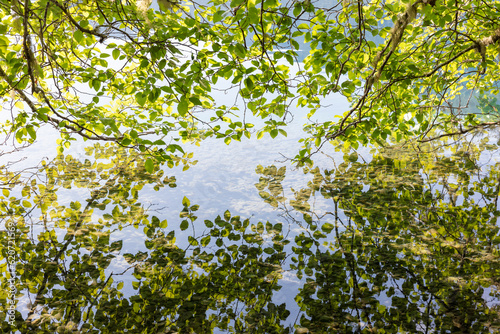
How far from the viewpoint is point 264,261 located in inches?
84.1

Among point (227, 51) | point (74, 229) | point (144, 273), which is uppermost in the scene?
point (227, 51)

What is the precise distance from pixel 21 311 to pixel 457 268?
2.59m

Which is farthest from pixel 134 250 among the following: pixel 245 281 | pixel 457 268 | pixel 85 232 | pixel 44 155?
pixel 44 155

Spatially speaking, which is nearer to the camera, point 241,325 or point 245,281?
point 241,325

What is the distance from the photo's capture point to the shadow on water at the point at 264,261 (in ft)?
5.24

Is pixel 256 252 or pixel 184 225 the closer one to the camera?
pixel 256 252

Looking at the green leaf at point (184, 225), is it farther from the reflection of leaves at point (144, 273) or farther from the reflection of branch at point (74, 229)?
the reflection of branch at point (74, 229)

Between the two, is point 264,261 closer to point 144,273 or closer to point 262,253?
point 262,253

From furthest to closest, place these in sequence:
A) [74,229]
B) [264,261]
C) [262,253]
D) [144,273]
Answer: [74,229] < [262,253] < [264,261] < [144,273]

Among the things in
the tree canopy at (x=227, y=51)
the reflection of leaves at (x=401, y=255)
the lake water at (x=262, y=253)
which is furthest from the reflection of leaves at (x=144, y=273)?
the tree canopy at (x=227, y=51)

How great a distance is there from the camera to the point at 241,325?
61.7 inches

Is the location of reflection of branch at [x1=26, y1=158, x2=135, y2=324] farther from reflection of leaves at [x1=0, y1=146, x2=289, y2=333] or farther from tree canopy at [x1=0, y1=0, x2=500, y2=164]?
tree canopy at [x1=0, y1=0, x2=500, y2=164]

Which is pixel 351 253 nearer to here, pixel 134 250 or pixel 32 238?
pixel 134 250

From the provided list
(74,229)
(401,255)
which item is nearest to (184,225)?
(74,229)
